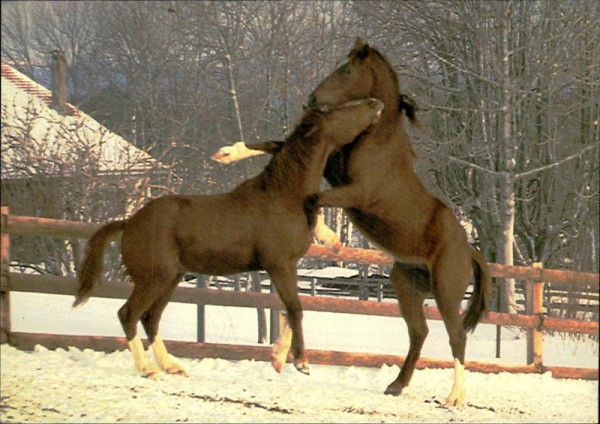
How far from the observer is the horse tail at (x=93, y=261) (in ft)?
4.02

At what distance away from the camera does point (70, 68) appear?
1098mm

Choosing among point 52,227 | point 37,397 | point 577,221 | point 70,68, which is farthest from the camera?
point 577,221

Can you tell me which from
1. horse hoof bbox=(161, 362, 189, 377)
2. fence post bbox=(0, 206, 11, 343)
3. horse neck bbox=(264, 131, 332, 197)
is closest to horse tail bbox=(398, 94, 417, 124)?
horse neck bbox=(264, 131, 332, 197)

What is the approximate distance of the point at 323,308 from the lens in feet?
4.73

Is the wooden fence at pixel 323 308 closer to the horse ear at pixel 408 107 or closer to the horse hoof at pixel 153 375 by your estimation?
the horse hoof at pixel 153 375

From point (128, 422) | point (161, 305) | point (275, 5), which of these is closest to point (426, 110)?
point (275, 5)

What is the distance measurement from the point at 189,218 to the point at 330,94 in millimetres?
248

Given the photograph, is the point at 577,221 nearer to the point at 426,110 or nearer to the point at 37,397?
the point at 426,110

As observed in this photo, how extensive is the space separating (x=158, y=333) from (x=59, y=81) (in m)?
0.39

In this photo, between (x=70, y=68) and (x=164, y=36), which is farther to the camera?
(x=164, y=36)

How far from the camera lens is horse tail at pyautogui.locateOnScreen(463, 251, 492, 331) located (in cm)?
128

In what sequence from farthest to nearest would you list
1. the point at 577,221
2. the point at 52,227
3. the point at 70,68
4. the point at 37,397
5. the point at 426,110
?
1. the point at 577,221
2. the point at 426,110
3. the point at 37,397
4. the point at 52,227
5. the point at 70,68

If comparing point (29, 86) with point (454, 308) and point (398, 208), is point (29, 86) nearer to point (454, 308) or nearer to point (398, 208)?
point (398, 208)

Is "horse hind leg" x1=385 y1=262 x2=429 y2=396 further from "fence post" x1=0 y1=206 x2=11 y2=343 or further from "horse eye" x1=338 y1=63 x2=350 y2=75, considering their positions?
"fence post" x1=0 y1=206 x2=11 y2=343
